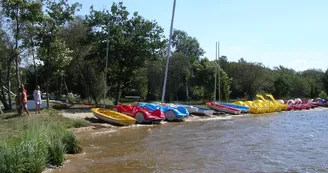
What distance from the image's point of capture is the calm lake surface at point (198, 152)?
1021 cm

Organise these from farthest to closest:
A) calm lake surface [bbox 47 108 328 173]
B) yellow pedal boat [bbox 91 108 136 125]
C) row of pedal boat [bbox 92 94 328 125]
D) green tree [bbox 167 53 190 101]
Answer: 1. green tree [bbox 167 53 190 101]
2. row of pedal boat [bbox 92 94 328 125]
3. yellow pedal boat [bbox 91 108 136 125]
4. calm lake surface [bbox 47 108 328 173]

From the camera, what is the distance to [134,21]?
31.7m

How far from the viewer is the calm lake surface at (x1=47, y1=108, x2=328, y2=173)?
10211 mm

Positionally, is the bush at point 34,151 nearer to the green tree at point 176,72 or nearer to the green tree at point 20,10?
the green tree at point 20,10

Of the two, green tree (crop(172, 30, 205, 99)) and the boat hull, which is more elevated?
green tree (crop(172, 30, 205, 99))

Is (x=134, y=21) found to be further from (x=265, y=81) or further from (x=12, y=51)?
(x=265, y=81)

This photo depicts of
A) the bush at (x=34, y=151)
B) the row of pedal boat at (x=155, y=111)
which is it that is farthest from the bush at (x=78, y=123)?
Answer: the bush at (x=34, y=151)

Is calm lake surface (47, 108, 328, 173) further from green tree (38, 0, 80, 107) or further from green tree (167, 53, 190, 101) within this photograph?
green tree (167, 53, 190, 101)

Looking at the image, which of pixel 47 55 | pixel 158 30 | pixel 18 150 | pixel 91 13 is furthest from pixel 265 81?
pixel 18 150

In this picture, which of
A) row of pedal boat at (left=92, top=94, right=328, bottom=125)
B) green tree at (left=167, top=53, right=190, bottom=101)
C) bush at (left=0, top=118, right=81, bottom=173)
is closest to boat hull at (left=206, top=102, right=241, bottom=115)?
row of pedal boat at (left=92, top=94, right=328, bottom=125)

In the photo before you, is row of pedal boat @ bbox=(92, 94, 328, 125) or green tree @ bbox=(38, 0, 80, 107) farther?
green tree @ bbox=(38, 0, 80, 107)

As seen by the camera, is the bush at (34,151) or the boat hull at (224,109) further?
the boat hull at (224,109)

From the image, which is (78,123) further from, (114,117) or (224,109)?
(224,109)

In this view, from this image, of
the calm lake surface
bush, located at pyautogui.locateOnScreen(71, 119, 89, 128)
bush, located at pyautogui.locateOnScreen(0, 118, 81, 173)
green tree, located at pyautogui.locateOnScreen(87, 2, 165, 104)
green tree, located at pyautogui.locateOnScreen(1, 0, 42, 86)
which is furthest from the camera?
green tree, located at pyautogui.locateOnScreen(87, 2, 165, 104)
